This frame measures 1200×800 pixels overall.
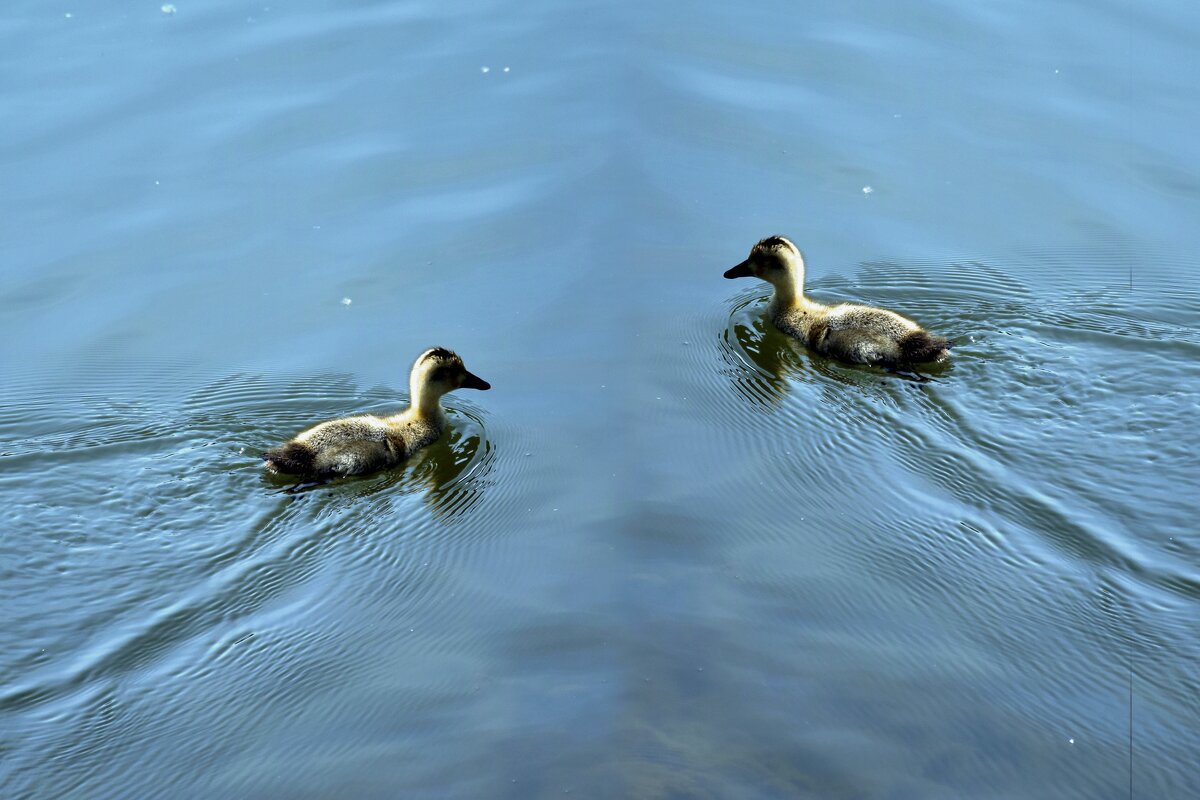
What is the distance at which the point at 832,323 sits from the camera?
29.1 feet

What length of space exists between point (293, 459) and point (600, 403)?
174 centimetres

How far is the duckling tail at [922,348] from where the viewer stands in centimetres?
831

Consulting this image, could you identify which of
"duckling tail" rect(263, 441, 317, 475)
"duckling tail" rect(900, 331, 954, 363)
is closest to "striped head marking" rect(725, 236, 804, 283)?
"duckling tail" rect(900, 331, 954, 363)

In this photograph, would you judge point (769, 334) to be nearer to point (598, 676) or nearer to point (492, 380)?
point (492, 380)

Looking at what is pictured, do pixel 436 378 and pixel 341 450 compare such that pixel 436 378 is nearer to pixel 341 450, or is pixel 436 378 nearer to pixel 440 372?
pixel 440 372

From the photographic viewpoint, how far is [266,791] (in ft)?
17.6

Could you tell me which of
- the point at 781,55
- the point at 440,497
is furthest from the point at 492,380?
the point at 781,55

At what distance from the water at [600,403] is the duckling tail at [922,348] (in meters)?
0.24

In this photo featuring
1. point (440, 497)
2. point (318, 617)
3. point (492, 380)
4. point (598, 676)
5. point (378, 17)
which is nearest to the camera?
point (598, 676)

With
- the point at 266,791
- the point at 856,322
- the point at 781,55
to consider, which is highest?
the point at 781,55

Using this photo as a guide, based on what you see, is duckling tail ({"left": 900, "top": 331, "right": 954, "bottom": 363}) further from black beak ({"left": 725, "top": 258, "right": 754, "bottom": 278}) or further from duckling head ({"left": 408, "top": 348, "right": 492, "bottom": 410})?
duckling head ({"left": 408, "top": 348, "right": 492, "bottom": 410})

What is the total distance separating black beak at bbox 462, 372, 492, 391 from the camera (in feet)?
27.0

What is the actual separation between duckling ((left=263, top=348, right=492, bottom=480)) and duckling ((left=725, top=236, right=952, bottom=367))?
2.11 m

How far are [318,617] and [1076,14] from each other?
32.3 feet
